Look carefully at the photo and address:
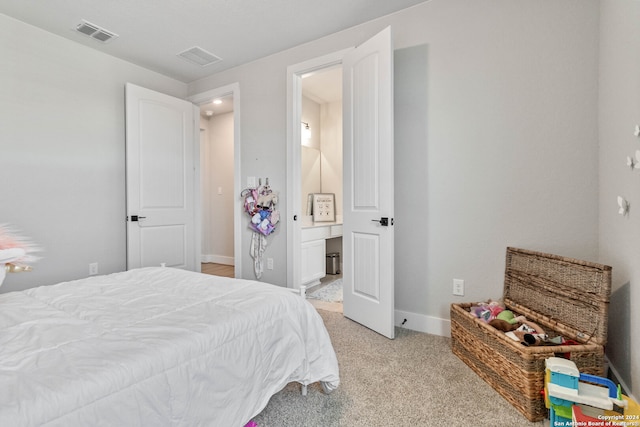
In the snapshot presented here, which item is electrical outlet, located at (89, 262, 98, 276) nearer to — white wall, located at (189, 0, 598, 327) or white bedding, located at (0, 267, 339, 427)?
white bedding, located at (0, 267, 339, 427)

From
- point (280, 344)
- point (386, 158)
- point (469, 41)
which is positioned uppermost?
point (469, 41)

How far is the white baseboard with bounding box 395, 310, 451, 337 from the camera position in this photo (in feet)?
7.72

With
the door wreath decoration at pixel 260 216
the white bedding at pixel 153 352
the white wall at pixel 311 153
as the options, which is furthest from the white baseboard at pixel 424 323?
the white wall at pixel 311 153

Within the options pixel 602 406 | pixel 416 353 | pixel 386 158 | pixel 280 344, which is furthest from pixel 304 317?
pixel 386 158

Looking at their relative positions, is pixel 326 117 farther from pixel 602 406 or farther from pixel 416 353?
pixel 602 406

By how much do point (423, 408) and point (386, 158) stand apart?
155 centimetres

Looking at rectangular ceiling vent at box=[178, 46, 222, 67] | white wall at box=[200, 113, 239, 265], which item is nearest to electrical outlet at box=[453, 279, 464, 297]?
Result: rectangular ceiling vent at box=[178, 46, 222, 67]

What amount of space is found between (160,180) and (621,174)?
12.5 ft

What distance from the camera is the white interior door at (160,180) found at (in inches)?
128

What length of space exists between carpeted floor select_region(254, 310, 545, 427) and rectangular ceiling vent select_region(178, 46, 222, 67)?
3.03m

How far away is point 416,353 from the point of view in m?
2.07

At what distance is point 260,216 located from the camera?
324 centimetres

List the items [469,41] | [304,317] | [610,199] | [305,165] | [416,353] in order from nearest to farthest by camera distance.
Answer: [304,317] < [610,199] < [416,353] < [469,41] < [305,165]

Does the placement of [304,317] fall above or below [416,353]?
above
